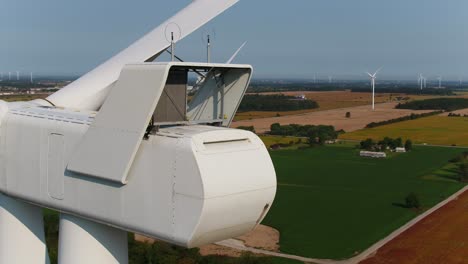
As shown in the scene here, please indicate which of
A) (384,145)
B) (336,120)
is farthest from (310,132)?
(336,120)

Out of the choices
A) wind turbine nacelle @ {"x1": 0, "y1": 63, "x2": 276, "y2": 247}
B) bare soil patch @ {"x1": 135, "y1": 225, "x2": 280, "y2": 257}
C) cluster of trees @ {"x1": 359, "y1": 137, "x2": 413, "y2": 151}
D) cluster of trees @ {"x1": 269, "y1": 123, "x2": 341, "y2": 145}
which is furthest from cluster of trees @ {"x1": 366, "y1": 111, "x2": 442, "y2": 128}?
wind turbine nacelle @ {"x1": 0, "y1": 63, "x2": 276, "y2": 247}

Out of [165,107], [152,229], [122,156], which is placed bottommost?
[152,229]

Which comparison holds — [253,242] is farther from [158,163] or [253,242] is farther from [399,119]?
[399,119]

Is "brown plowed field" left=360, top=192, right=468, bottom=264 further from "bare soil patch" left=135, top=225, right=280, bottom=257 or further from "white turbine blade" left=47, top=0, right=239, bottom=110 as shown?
"white turbine blade" left=47, top=0, right=239, bottom=110

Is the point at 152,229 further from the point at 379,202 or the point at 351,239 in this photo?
the point at 379,202

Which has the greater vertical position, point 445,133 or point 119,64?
point 119,64

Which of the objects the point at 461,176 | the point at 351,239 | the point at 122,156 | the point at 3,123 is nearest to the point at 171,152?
the point at 122,156

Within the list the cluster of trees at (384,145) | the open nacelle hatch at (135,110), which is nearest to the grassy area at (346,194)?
the cluster of trees at (384,145)
